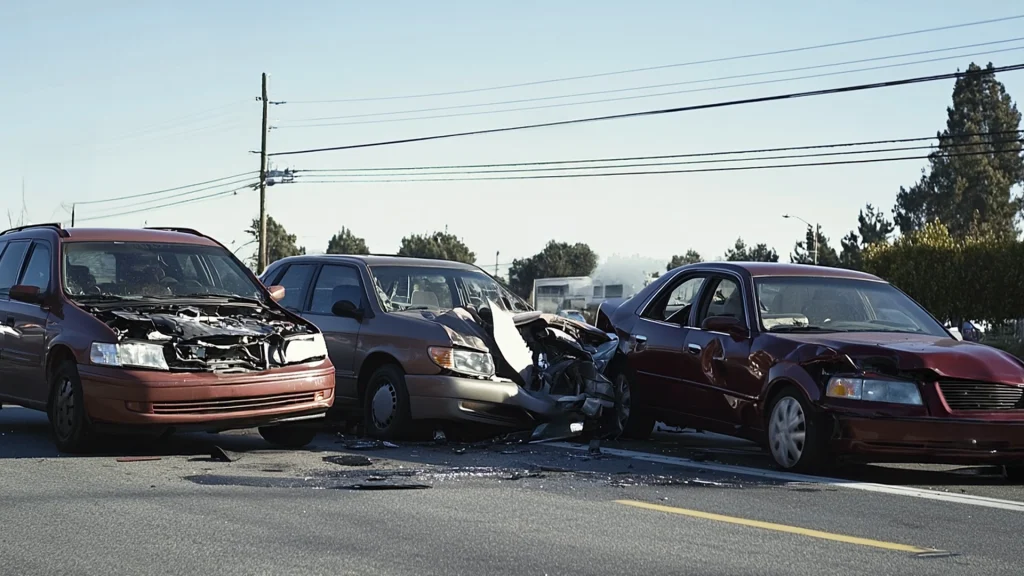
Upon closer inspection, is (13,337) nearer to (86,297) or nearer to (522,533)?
(86,297)

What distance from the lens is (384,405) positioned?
10398mm

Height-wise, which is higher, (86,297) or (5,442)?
(86,297)

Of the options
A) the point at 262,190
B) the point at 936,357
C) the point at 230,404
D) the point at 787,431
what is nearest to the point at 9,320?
the point at 230,404

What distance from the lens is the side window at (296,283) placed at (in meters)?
12.0

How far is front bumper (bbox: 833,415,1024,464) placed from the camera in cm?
796

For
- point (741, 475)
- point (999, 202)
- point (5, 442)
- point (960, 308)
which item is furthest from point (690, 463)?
point (999, 202)

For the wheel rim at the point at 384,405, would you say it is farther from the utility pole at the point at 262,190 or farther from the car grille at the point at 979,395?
the utility pole at the point at 262,190

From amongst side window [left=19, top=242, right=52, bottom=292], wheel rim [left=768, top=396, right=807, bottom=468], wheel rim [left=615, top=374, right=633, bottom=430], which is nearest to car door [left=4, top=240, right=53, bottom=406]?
side window [left=19, top=242, right=52, bottom=292]

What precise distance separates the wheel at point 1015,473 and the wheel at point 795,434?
1.40 m

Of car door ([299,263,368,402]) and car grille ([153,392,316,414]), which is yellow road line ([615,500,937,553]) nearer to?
car grille ([153,392,316,414])

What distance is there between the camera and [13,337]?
9.86 m

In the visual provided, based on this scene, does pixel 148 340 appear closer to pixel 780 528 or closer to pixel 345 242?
pixel 780 528

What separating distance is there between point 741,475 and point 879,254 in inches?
A: 2121

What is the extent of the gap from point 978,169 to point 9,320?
7752 centimetres
